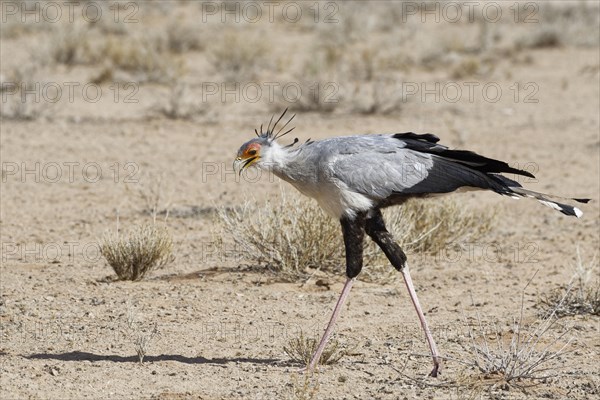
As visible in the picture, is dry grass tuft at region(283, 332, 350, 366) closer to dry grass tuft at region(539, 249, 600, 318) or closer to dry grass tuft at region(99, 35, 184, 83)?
dry grass tuft at region(539, 249, 600, 318)

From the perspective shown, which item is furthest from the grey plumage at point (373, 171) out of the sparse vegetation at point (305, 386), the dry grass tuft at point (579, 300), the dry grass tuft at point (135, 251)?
the dry grass tuft at point (135, 251)

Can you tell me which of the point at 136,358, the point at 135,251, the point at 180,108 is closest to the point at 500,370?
the point at 136,358

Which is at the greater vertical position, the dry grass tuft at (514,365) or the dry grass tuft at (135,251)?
the dry grass tuft at (135,251)

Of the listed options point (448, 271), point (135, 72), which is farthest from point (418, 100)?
point (448, 271)

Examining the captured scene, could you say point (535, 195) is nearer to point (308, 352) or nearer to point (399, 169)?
point (399, 169)

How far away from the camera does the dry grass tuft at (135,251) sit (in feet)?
24.8

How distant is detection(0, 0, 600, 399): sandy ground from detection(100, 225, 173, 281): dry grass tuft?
110 millimetres

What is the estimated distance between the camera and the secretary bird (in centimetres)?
588

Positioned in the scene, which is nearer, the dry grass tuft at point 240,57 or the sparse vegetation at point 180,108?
the sparse vegetation at point 180,108

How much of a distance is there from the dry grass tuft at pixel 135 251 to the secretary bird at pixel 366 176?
5.94 feet

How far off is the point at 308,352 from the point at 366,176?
1027mm

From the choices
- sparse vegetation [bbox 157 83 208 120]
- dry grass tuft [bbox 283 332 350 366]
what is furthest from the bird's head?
sparse vegetation [bbox 157 83 208 120]

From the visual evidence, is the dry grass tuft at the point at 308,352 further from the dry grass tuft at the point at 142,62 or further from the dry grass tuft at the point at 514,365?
the dry grass tuft at the point at 142,62

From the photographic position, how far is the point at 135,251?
7.56 metres
